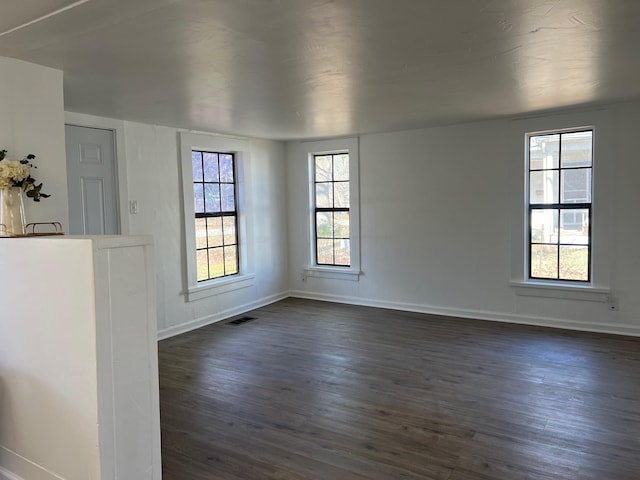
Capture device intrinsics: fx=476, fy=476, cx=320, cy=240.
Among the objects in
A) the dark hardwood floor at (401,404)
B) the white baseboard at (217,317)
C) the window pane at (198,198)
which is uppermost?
the window pane at (198,198)

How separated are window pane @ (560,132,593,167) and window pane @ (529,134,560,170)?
0.07 metres

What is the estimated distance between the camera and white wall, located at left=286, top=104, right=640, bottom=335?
4.70 m

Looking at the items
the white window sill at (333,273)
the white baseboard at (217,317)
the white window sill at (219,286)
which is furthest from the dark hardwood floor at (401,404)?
Answer: the white window sill at (333,273)

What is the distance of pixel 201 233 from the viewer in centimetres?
570

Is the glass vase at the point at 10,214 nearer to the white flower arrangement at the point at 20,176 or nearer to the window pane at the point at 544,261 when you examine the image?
the white flower arrangement at the point at 20,176

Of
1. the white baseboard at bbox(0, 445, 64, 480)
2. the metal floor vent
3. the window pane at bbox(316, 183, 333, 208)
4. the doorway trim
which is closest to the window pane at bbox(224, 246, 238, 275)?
the metal floor vent

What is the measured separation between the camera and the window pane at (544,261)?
5.15m

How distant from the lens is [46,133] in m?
2.81

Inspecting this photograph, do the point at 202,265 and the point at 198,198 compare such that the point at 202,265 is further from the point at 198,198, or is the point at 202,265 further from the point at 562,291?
the point at 562,291

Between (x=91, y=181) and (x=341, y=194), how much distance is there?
326 cm

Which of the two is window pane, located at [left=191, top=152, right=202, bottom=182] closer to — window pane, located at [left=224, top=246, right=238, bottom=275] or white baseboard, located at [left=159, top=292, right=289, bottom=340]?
window pane, located at [left=224, top=246, right=238, bottom=275]

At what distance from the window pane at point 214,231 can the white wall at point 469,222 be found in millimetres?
1551

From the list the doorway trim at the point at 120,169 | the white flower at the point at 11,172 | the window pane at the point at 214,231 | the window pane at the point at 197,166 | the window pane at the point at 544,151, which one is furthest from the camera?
the window pane at the point at 214,231

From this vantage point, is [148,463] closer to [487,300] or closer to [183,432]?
[183,432]
